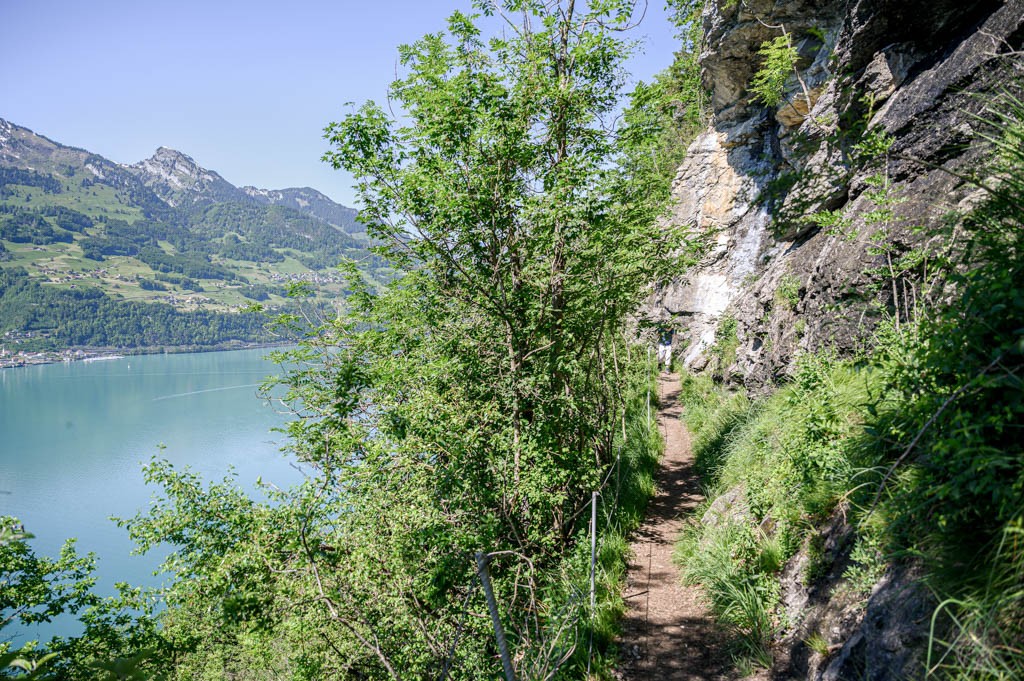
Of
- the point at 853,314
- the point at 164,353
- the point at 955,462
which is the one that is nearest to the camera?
the point at 955,462

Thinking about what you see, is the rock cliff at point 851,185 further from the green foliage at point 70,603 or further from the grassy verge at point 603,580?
the green foliage at point 70,603

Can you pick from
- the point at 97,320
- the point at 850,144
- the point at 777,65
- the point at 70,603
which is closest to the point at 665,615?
the point at 850,144

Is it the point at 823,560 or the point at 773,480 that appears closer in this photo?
the point at 823,560

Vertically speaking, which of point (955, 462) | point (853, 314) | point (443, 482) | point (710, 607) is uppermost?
point (853, 314)

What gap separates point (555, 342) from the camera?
7719 mm

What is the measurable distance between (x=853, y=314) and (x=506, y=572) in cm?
548

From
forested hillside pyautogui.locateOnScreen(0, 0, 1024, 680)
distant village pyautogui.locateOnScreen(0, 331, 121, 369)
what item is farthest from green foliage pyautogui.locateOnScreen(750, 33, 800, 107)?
distant village pyautogui.locateOnScreen(0, 331, 121, 369)

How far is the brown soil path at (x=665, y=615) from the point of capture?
519cm

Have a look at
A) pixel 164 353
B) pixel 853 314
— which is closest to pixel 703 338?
pixel 853 314

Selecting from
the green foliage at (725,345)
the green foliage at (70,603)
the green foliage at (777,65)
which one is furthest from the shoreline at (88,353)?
the green foliage at (777,65)

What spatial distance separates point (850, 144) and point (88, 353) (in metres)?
222

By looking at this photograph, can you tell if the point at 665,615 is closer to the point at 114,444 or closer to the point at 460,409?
the point at 460,409

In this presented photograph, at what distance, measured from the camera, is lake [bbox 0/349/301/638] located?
3984cm

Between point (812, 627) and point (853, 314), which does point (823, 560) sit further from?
point (853, 314)
